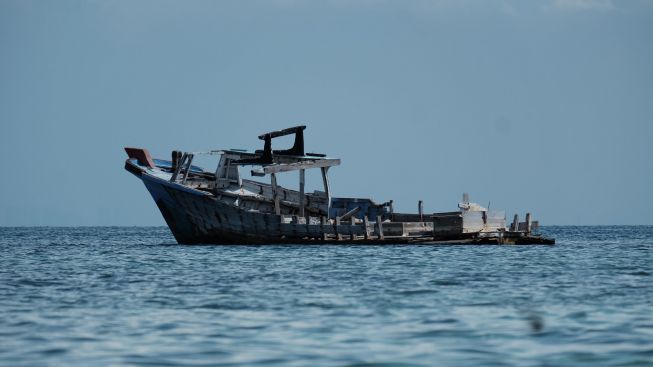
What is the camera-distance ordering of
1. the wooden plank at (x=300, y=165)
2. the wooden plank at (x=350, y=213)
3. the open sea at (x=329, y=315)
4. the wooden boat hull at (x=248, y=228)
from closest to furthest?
1. the open sea at (x=329, y=315)
2. the wooden boat hull at (x=248, y=228)
3. the wooden plank at (x=300, y=165)
4. the wooden plank at (x=350, y=213)

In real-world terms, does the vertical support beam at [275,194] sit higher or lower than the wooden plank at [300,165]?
lower

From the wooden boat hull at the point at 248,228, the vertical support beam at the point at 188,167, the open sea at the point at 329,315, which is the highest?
the vertical support beam at the point at 188,167

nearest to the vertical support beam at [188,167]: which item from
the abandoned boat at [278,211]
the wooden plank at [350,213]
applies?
the abandoned boat at [278,211]

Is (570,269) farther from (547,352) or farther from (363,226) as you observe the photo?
(547,352)

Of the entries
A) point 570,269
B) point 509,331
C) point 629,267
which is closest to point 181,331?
point 509,331

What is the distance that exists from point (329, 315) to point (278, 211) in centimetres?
2522

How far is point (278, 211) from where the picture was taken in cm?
4281

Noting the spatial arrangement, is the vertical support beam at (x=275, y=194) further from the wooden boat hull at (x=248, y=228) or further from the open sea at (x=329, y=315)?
the open sea at (x=329, y=315)

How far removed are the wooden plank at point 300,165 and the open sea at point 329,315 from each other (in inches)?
440

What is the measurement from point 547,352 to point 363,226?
2718 centimetres

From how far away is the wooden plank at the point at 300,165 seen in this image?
140 feet

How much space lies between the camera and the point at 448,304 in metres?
19.5

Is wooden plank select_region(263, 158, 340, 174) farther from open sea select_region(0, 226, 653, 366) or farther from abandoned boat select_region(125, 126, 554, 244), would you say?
open sea select_region(0, 226, 653, 366)

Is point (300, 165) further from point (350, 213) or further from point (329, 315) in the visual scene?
point (329, 315)
